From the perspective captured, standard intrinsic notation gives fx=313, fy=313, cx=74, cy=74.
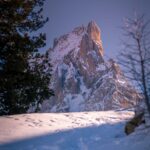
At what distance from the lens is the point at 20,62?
16500 millimetres

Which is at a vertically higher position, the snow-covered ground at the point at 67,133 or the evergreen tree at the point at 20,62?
the evergreen tree at the point at 20,62

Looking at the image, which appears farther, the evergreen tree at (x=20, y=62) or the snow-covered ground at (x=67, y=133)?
the evergreen tree at (x=20, y=62)

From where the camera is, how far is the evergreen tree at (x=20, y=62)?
1672 cm

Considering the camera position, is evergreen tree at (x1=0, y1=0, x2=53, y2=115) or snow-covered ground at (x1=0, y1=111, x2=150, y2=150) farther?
evergreen tree at (x1=0, y1=0, x2=53, y2=115)

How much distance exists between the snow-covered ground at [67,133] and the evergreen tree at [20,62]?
1.20m

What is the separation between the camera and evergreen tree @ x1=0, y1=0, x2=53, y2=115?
16.7 m

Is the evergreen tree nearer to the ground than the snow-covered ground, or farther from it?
farther from it

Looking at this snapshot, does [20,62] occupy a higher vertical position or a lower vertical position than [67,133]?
higher

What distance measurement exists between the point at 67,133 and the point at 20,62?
4.51m

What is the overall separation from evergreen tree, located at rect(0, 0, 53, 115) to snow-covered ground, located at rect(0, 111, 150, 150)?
120 centimetres

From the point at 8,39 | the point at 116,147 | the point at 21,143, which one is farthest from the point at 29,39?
the point at 116,147

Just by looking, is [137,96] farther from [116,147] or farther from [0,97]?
[0,97]

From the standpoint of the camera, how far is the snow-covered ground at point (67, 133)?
1199 cm

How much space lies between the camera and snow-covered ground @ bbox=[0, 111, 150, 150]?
1199 cm
